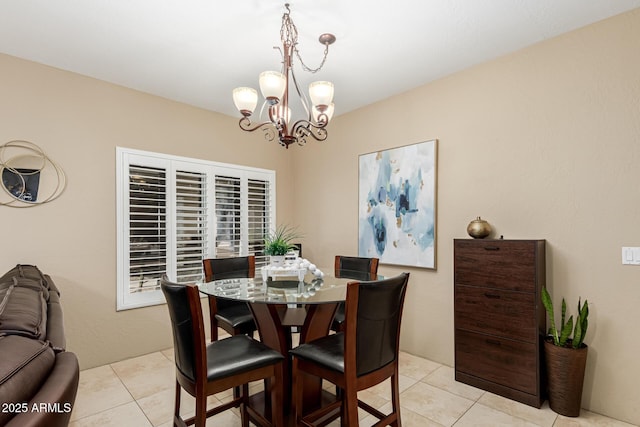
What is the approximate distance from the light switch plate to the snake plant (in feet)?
1.23

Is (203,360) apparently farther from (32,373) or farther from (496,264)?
(496,264)

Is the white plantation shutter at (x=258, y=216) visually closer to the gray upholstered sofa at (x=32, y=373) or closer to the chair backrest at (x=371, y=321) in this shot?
the chair backrest at (x=371, y=321)

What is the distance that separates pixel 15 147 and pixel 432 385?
398 cm

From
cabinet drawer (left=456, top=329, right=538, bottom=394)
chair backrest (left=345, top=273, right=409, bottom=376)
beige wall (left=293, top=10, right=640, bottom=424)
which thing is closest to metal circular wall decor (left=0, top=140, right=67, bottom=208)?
chair backrest (left=345, top=273, right=409, bottom=376)

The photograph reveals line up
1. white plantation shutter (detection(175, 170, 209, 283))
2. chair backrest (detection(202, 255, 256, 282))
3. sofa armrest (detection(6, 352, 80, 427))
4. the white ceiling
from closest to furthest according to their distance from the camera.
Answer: sofa armrest (detection(6, 352, 80, 427)) < the white ceiling < chair backrest (detection(202, 255, 256, 282)) < white plantation shutter (detection(175, 170, 209, 283))

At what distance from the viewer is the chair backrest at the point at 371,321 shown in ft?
5.38

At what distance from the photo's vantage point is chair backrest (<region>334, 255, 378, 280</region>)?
3055 millimetres

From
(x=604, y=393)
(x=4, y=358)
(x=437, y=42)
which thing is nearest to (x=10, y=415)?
(x=4, y=358)

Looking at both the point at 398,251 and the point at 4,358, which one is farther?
the point at 398,251

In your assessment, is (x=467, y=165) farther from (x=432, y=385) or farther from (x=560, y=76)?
(x=432, y=385)

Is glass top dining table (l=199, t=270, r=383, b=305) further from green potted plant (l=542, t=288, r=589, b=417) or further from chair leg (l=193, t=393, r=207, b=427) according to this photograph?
green potted plant (l=542, t=288, r=589, b=417)

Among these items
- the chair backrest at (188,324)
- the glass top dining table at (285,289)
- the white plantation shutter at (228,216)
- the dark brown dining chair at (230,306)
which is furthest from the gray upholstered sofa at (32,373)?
the white plantation shutter at (228,216)

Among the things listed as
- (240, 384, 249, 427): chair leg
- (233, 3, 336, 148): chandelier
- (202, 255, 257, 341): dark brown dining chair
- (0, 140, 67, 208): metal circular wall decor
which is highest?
(233, 3, 336, 148): chandelier

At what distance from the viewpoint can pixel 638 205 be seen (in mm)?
2186
